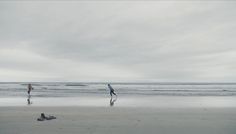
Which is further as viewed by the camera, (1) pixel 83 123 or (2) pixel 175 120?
(2) pixel 175 120

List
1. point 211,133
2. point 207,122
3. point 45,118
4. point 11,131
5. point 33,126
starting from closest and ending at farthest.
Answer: point 211,133 → point 11,131 → point 33,126 → point 207,122 → point 45,118

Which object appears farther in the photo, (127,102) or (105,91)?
(105,91)

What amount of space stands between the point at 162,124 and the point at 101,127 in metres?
2.57

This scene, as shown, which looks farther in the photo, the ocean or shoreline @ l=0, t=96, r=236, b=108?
the ocean

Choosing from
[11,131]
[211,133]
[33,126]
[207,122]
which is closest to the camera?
[211,133]

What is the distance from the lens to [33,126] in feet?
45.7

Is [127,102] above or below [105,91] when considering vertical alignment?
below

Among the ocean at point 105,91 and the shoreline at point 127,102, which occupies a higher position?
the ocean at point 105,91

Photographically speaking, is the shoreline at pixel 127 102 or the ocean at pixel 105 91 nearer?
the shoreline at pixel 127 102

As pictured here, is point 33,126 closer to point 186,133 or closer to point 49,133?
point 49,133

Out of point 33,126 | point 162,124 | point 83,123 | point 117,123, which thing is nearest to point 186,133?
point 162,124

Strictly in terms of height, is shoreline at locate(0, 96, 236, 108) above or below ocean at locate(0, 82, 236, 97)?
below

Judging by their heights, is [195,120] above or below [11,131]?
above

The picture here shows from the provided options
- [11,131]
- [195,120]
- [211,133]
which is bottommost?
[211,133]
